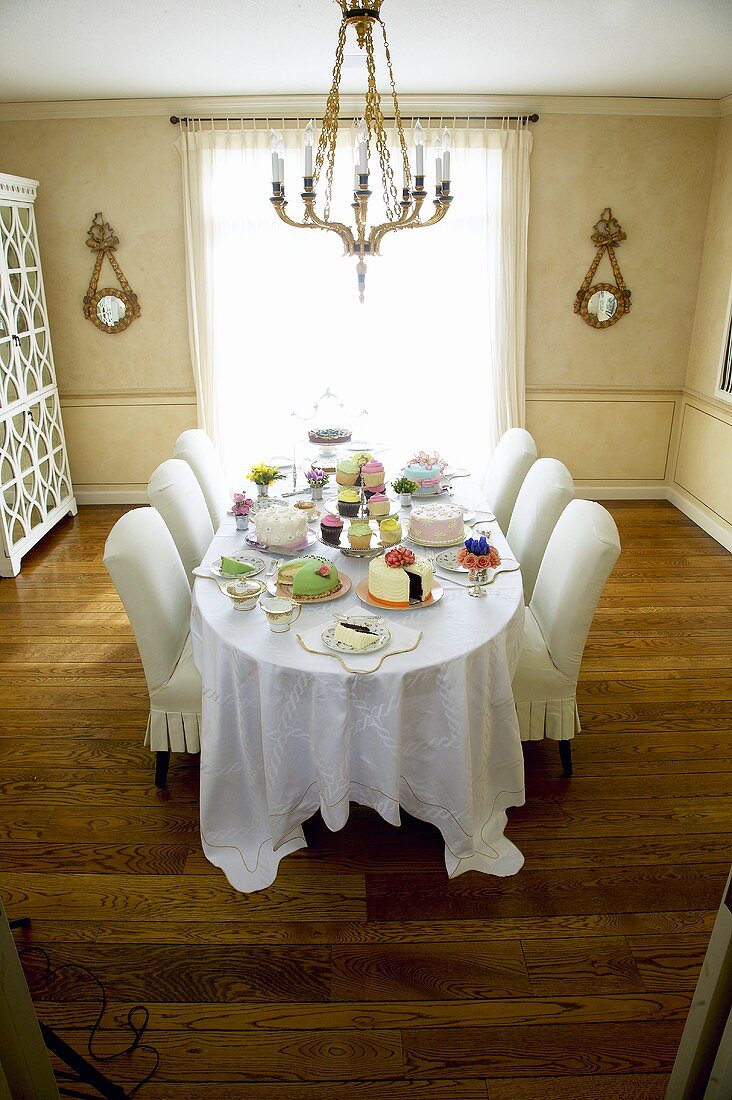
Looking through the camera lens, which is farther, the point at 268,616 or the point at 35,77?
the point at 35,77

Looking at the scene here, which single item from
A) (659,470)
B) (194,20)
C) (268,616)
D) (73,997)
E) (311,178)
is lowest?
(73,997)

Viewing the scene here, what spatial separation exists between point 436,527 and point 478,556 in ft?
0.94

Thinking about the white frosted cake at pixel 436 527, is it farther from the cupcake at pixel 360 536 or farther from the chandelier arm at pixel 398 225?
the chandelier arm at pixel 398 225

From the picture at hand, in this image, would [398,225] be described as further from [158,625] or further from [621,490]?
[621,490]

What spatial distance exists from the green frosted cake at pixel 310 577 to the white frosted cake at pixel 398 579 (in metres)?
0.13

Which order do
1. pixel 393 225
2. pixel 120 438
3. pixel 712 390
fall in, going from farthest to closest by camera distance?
pixel 120 438 → pixel 712 390 → pixel 393 225

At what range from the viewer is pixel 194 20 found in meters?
3.09

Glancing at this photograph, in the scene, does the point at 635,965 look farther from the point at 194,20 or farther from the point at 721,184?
the point at 721,184

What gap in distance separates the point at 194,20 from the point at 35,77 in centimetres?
142

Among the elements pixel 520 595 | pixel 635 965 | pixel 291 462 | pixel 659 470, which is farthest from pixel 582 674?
pixel 659 470

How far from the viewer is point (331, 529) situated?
269 cm

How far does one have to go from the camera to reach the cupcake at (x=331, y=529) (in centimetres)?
269

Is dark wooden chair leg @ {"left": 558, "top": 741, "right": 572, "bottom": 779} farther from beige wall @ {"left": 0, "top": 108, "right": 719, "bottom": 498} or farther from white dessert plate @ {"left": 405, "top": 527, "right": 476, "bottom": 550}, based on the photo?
beige wall @ {"left": 0, "top": 108, "right": 719, "bottom": 498}

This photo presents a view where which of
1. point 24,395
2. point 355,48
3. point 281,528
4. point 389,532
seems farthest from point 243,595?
point 24,395
